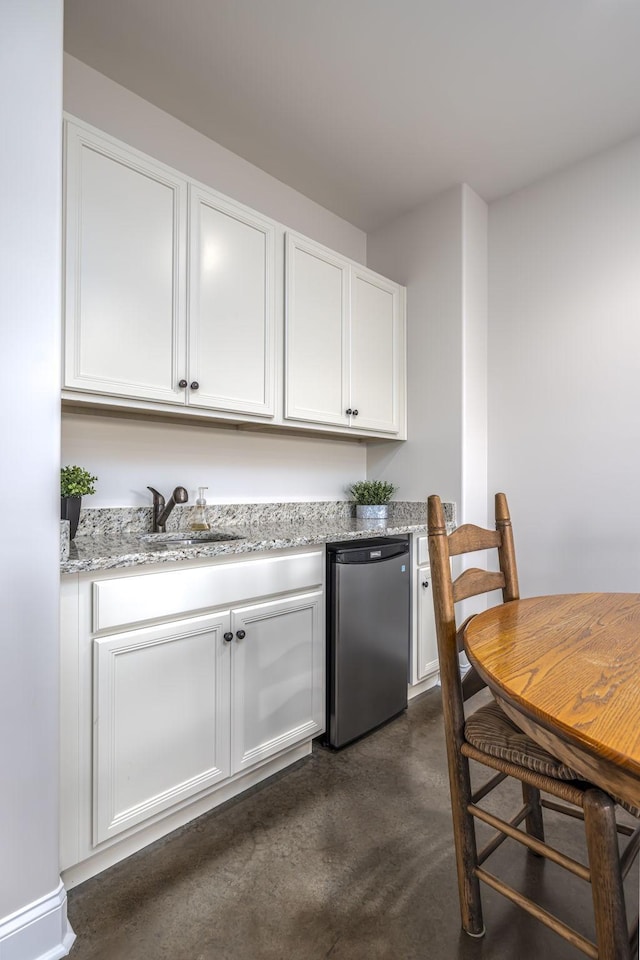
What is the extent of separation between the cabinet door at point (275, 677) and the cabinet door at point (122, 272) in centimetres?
93

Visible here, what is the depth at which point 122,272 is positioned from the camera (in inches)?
71.2

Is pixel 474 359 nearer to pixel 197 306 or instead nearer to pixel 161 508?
pixel 197 306

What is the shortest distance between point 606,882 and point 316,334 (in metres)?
2.26

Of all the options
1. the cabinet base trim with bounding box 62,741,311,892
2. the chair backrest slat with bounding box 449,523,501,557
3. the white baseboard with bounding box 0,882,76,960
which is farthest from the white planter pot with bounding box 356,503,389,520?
the white baseboard with bounding box 0,882,76,960

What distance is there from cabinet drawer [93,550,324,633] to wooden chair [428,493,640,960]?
2.45 feet

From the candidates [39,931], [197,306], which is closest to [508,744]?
[39,931]

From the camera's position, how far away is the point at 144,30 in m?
1.86

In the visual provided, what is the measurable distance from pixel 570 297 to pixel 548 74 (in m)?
1.01

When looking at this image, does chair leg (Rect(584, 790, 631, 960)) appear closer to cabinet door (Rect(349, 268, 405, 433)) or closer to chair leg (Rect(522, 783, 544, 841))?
chair leg (Rect(522, 783, 544, 841))

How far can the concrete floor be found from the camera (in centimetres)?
124

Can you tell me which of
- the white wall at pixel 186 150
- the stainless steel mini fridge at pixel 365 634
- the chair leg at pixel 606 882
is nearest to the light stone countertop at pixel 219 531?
the stainless steel mini fridge at pixel 365 634

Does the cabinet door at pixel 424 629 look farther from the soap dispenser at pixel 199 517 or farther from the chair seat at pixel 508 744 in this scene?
the chair seat at pixel 508 744

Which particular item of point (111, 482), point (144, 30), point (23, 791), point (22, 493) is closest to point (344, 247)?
point (144, 30)

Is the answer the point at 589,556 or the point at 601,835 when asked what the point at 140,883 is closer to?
the point at 601,835
